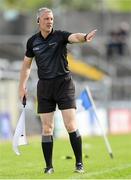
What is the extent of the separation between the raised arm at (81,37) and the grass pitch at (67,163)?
1881mm

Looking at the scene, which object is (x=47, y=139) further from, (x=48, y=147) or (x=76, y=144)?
(x=76, y=144)

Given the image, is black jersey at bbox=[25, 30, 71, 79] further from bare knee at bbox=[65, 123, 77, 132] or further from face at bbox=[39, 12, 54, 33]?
bare knee at bbox=[65, 123, 77, 132]

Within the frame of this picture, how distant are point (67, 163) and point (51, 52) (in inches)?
116

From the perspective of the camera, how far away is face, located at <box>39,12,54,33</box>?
11978 mm

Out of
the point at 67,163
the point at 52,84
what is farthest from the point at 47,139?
the point at 67,163

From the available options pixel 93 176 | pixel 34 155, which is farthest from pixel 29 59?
pixel 34 155

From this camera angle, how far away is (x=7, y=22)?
3600cm

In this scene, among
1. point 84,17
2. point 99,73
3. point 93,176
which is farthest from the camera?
point 84,17

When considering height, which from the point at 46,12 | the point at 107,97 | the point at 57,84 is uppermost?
the point at 46,12

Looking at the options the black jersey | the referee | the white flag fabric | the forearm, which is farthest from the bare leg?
the forearm

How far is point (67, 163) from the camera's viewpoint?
47.6 feet

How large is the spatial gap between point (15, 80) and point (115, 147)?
761 cm

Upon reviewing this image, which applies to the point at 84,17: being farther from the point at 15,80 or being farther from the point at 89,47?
the point at 15,80

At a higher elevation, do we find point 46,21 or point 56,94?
point 46,21
